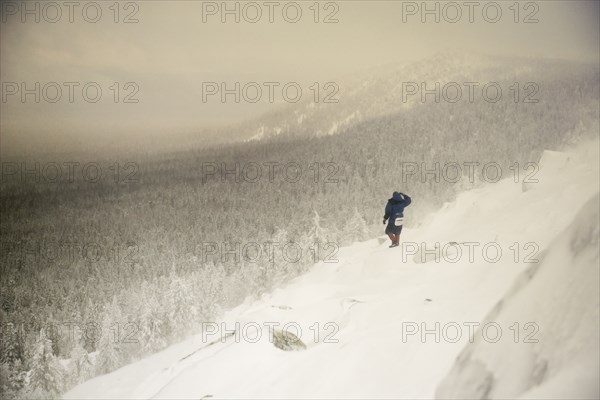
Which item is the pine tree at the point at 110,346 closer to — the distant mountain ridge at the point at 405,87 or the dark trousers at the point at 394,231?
the distant mountain ridge at the point at 405,87

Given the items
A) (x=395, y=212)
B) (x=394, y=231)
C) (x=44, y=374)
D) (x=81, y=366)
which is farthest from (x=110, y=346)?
(x=395, y=212)

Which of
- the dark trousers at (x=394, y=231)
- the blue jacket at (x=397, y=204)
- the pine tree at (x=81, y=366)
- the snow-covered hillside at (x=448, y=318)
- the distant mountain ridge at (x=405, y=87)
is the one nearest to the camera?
the snow-covered hillside at (x=448, y=318)

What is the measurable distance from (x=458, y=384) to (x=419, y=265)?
246 inches

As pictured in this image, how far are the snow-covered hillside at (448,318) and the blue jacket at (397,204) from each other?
4.20ft

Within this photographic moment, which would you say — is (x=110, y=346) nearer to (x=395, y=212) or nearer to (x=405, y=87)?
(x=395, y=212)

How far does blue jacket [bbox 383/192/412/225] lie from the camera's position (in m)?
10.4

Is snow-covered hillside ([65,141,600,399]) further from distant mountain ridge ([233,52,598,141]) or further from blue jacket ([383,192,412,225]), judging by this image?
distant mountain ridge ([233,52,598,141])

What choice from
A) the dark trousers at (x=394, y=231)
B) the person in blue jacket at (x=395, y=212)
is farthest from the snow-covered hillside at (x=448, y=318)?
the person in blue jacket at (x=395, y=212)

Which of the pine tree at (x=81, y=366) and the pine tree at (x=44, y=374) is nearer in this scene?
the pine tree at (x=44, y=374)

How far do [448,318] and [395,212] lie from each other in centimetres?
436

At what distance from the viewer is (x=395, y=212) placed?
10953mm

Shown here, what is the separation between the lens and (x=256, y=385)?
7.23m

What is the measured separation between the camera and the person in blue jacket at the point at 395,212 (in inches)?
412

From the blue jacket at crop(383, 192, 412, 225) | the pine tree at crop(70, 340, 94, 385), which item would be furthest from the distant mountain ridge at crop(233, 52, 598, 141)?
the pine tree at crop(70, 340, 94, 385)
